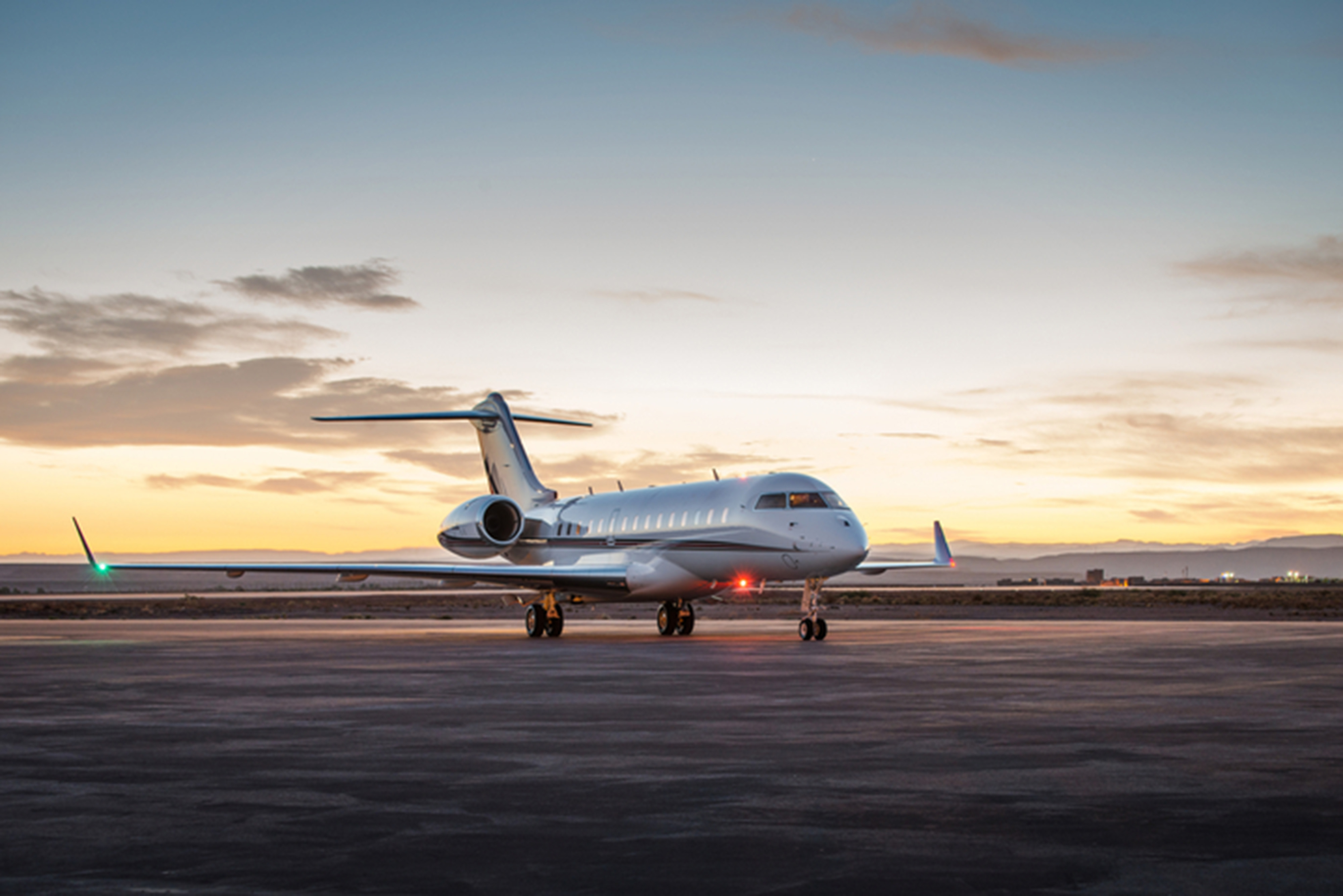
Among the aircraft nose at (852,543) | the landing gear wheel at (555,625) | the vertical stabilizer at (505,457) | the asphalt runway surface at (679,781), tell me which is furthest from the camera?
the vertical stabilizer at (505,457)

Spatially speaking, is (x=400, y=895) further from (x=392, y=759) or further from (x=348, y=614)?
(x=348, y=614)

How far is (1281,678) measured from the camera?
50.6 ft

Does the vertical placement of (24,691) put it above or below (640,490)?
below

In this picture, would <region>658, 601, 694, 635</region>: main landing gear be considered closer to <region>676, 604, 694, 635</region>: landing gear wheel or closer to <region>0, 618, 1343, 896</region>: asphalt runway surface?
<region>676, 604, 694, 635</region>: landing gear wheel

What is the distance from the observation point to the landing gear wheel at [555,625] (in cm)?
2969

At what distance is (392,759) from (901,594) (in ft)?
268

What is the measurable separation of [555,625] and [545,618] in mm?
376

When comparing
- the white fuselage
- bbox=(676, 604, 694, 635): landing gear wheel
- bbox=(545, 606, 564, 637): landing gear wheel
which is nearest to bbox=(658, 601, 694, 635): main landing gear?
bbox=(676, 604, 694, 635): landing gear wheel

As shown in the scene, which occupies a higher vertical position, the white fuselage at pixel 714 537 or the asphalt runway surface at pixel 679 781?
the white fuselage at pixel 714 537

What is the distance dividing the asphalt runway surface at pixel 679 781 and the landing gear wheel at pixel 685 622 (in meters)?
12.2

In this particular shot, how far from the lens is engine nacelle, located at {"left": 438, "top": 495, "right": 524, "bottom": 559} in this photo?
107ft

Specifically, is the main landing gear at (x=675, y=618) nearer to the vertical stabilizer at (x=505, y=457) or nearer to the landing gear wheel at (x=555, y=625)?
the landing gear wheel at (x=555, y=625)

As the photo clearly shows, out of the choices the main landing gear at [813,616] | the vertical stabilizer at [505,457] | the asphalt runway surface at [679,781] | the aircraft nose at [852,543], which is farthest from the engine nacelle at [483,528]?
the asphalt runway surface at [679,781]

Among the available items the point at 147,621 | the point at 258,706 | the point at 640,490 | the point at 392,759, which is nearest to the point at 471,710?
the point at 258,706
